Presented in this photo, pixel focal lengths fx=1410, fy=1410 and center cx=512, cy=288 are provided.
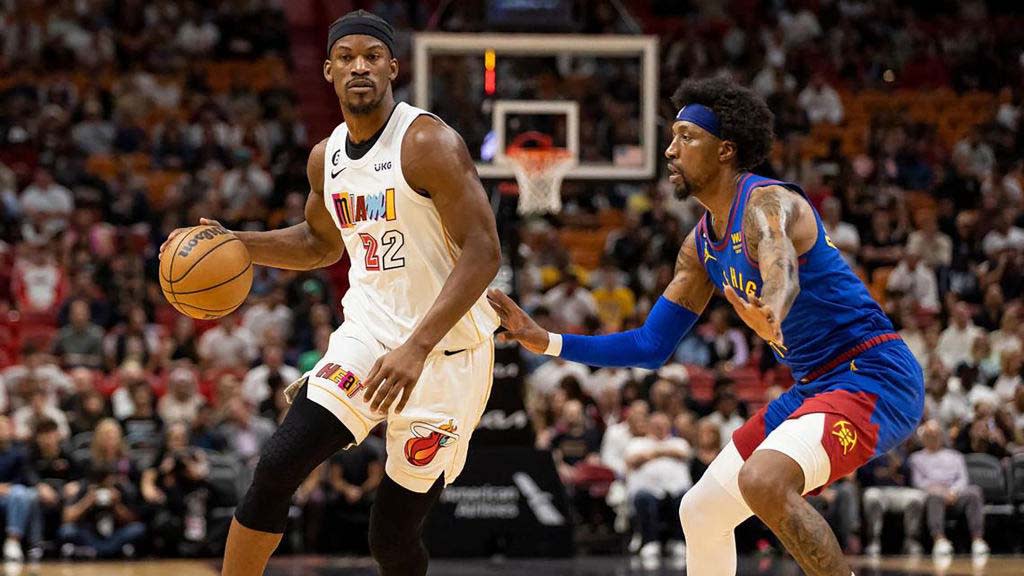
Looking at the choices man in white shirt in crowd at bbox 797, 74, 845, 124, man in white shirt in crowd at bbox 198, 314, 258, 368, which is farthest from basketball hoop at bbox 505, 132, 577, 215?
man in white shirt in crowd at bbox 797, 74, 845, 124

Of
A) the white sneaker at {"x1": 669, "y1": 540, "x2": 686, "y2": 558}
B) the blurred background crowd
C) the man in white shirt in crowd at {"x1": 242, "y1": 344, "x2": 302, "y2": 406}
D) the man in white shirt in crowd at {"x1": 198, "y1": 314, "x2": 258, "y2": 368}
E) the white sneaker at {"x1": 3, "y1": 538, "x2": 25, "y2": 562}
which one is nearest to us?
the white sneaker at {"x1": 3, "y1": 538, "x2": 25, "y2": 562}

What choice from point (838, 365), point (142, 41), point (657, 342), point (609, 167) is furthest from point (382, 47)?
point (142, 41)

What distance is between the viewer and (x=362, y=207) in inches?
197

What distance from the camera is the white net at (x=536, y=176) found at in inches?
452

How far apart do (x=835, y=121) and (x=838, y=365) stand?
14429 millimetres

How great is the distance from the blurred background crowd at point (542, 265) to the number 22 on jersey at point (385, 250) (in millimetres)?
6793

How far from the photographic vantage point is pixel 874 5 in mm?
21094

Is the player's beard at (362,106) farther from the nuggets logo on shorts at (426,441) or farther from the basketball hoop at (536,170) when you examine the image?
the basketball hoop at (536,170)

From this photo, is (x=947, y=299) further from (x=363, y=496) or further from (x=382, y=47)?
(x=382, y=47)

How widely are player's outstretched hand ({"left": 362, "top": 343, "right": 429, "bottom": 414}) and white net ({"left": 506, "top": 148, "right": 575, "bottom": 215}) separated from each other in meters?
6.85

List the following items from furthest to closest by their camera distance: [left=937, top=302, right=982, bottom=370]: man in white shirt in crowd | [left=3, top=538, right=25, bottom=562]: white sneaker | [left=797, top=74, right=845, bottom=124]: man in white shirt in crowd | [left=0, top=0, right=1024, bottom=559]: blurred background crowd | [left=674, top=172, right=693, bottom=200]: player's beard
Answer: [left=797, top=74, right=845, bottom=124]: man in white shirt in crowd, [left=937, top=302, right=982, bottom=370]: man in white shirt in crowd, [left=0, top=0, right=1024, bottom=559]: blurred background crowd, [left=3, top=538, right=25, bottom=562]: white sneaker, [left=674, top=172, right=693, bottom=200]: player's beard

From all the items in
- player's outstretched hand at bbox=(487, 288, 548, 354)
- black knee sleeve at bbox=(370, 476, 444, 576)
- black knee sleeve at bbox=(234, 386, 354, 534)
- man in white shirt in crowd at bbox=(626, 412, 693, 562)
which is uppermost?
player's outstretched hand at bbox=(487, 288, 548, 354)

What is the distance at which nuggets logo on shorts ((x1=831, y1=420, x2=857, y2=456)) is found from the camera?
4.79 meters

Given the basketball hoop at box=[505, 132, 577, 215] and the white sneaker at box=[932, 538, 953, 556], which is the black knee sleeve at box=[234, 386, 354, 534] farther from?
the white sneaker at box=[932, 538, 953, 556]
